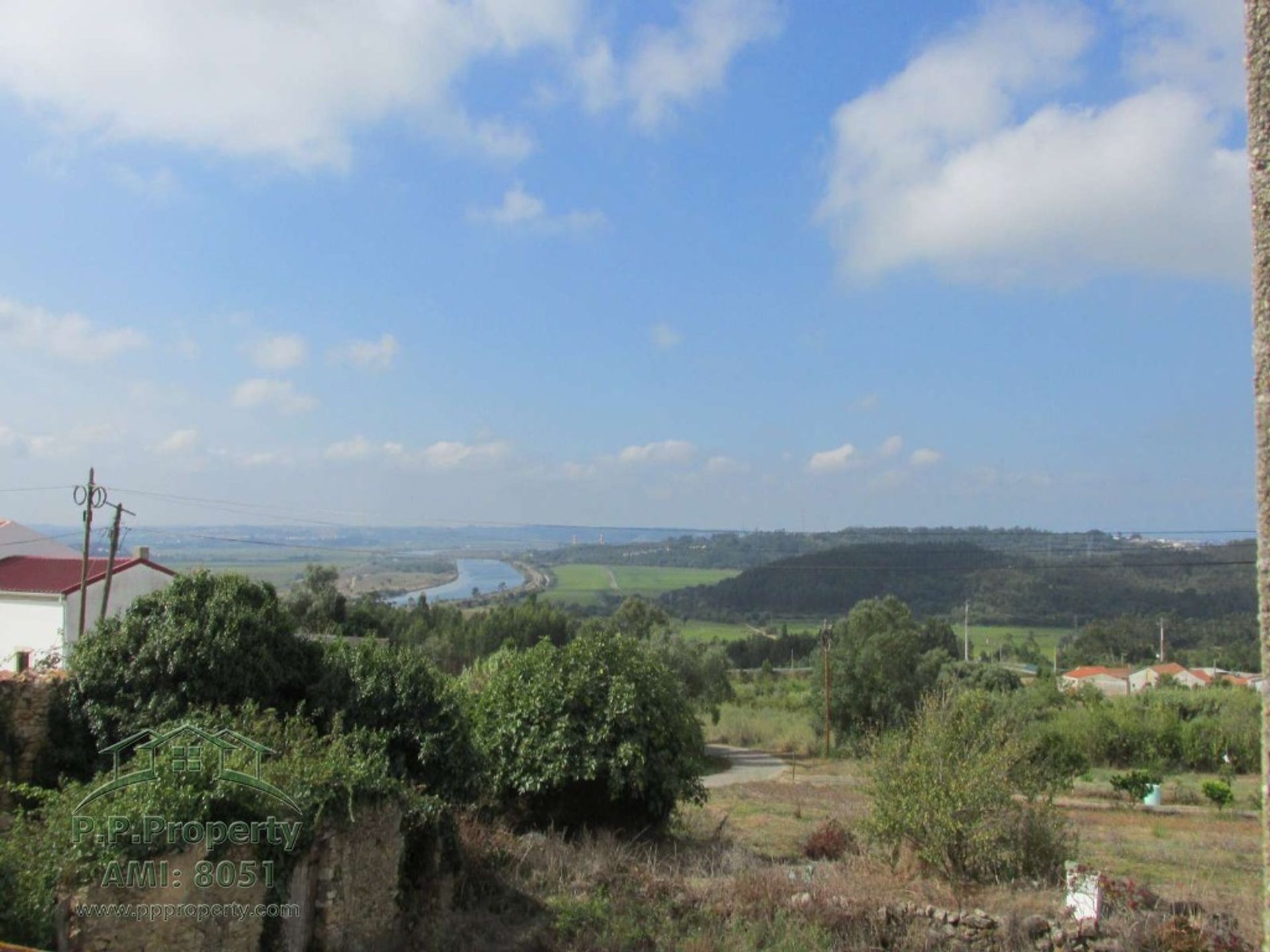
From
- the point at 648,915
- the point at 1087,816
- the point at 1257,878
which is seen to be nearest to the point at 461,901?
the point at 648,915

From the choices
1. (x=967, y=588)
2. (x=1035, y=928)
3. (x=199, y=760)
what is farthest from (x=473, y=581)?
(x=199, y=760)

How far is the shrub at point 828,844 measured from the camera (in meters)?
13.0

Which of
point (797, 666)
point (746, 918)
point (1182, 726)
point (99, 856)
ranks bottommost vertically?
point (797, 666)

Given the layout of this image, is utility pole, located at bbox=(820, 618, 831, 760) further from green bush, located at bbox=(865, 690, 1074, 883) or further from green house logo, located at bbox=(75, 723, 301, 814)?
green house logo, located at bbox=(75, 723, 301, 814)

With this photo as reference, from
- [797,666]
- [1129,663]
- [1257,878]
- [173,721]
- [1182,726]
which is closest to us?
[173,721]

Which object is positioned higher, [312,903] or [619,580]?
[312,903]

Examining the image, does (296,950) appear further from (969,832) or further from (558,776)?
(969,832)

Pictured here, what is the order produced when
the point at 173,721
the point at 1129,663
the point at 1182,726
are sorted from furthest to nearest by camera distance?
the point at 1129,663 → the point at 1182,726 → the point at 173,721

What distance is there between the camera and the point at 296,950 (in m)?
6.70

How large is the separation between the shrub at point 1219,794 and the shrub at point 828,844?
1552 centimetres

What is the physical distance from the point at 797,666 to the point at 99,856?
74182mm

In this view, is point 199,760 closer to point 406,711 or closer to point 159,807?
point 159,807

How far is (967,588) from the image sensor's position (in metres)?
101

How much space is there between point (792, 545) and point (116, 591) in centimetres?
9462
